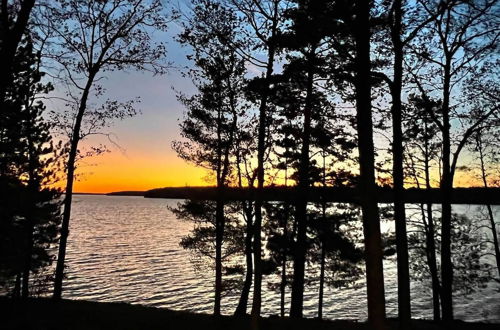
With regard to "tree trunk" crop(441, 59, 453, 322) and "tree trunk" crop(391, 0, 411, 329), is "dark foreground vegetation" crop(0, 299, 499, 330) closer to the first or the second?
"tree trunk" crop(441, 59, 453, 322)

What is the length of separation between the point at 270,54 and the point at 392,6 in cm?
450

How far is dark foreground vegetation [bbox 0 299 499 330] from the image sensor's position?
12.9m

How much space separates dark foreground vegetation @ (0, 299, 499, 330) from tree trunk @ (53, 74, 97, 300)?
1.14m

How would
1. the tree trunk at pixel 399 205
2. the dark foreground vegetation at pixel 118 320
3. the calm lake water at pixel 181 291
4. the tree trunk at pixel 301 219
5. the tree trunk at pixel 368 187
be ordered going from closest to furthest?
the tree trunk at pixel 368 187 < the tree trunk at pixel 399 205 < the dark foreground vegetation at pixel 118 320 < the tree trunk at pixel 301 219 < the calm lake water at pixel 181 291

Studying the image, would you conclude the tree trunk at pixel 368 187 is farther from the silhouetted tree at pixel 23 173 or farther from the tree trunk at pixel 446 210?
the silhouetted tree at pixel 23 173

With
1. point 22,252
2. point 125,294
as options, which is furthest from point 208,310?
point 22,252

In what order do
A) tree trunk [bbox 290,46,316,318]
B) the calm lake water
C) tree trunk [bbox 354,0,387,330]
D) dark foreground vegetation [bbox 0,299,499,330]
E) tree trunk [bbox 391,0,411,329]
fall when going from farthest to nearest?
the calm lake water, tree trunk [bbox 290,46,316,318], dark foreground vegetation [bbox 0,299,499,330], tree trunk [bbox 391,0,411,329], tree trunk [bbox 354,0,387,330]

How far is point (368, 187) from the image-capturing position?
7199mm

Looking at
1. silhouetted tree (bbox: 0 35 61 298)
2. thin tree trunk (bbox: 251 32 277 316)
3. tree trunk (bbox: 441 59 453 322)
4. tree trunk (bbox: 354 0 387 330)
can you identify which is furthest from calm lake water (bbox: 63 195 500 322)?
tree trunk (bbox: 354 0 387 330)

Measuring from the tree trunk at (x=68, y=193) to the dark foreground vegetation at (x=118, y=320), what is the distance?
3.74 ft

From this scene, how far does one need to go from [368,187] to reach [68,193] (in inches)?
490

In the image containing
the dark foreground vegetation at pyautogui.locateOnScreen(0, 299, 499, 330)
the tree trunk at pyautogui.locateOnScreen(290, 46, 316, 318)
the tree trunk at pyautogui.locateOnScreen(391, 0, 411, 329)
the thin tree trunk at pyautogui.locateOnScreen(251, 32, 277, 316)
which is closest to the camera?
the tree trunk at pyautogui.locateOnScreen(391, 0, 411, 329)

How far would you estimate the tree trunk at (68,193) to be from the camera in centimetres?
1445

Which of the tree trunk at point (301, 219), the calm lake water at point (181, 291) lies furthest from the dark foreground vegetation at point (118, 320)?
the calm lake water at point (181, 291)
